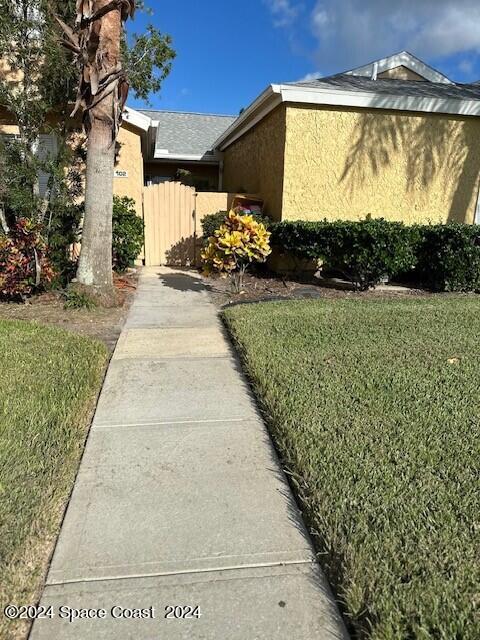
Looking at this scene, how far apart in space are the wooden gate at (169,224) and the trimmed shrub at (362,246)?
364cm

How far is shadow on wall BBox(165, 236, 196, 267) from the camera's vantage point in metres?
11.8

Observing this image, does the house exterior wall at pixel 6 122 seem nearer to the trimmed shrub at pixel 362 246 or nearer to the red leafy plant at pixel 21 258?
the red leafy plant at pixel 21 258

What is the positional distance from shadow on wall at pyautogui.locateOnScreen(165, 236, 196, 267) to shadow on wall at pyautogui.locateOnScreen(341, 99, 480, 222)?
4.10 m

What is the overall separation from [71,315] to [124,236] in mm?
3683

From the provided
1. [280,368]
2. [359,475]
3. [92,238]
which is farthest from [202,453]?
[92,238]

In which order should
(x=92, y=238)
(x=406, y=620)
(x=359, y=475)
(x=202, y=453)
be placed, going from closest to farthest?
1. (x=406, y=620)
2. (x=359, y=475)
3. (x=202, y=453)
4. (x=92, y=238)

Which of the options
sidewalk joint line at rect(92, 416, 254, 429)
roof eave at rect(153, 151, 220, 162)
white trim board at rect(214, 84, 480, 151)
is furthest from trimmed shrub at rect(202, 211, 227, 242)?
sidewalk joint line at rect(92, 416, 254, 429)

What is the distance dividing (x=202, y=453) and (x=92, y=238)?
4704mm

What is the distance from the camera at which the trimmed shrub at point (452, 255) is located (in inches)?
333

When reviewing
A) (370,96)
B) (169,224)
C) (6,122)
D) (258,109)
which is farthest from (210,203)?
(6,122)

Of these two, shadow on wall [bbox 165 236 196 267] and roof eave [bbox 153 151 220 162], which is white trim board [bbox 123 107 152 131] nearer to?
shadow on wall [bbox 165 236 196 267]

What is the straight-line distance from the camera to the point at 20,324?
5898 millimetres

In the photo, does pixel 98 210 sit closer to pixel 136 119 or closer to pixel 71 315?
pixel 71 315

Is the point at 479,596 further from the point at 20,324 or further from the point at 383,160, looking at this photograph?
the point at 383,160
